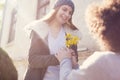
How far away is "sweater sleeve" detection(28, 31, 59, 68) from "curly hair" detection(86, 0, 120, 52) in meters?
0.99

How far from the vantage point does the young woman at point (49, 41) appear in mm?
3166

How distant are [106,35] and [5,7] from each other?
12628 millimetres

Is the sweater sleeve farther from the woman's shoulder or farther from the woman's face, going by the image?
the woman's face

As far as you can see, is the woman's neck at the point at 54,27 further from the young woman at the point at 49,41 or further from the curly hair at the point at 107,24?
the curly hair at the point at 107,24

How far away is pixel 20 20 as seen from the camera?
467 inches

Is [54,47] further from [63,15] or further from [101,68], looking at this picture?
[101,68]

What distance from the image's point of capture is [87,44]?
Result: 731cm

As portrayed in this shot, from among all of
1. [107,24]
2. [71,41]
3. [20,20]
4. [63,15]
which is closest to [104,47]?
[107,24]

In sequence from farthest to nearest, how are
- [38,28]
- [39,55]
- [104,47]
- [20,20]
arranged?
[20,20] < [38,28] < [39,55] < [104,47]

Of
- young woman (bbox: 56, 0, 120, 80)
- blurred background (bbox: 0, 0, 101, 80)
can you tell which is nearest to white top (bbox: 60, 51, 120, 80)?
young woman (bbox: 56, 0, 120, 80)

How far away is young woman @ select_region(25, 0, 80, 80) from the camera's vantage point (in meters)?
3.17

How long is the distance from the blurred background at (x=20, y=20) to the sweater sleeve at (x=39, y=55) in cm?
429

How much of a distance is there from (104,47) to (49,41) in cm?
124

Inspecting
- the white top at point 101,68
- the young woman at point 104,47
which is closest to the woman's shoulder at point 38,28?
the young woman at point 104,47
